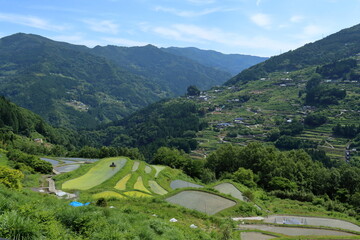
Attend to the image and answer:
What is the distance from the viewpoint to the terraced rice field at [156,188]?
4574 centimetres

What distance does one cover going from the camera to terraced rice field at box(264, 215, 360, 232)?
101 ft

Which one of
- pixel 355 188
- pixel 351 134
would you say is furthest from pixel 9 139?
pixel 351 134

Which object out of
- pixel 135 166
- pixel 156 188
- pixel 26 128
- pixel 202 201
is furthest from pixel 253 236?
pixel 26 128

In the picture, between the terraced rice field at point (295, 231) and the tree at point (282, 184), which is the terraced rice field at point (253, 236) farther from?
the tree at point (282, 184)

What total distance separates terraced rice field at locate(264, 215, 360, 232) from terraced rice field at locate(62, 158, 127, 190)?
2783cm

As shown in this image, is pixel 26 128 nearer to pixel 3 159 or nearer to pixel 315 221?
pixel 3 159

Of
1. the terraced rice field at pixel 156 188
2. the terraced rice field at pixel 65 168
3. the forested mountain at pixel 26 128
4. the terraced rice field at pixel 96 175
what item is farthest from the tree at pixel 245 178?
the forested mountain at pixel 26 128

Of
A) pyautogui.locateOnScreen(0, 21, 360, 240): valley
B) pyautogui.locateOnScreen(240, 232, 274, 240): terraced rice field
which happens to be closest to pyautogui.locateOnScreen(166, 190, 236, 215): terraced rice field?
pyautogui.locateOnScreen(0, 21, 360, 240): valley

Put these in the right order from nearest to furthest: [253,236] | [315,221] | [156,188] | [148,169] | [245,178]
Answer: [253,236] < [315,221] < [156,188] < [245,178] < [148,169]

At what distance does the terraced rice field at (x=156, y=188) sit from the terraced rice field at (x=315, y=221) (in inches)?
757

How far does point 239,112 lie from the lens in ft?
633

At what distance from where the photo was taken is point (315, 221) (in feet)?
106

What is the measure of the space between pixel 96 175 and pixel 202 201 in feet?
79.1

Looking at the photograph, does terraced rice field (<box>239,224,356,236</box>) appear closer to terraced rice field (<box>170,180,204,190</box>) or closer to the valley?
the valley
